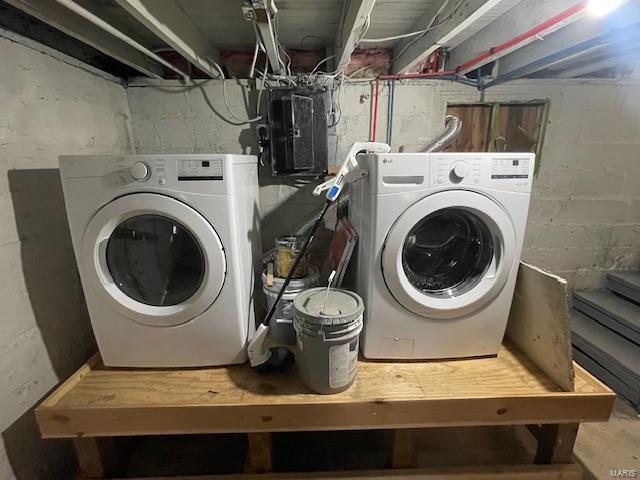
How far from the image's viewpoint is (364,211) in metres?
1.24

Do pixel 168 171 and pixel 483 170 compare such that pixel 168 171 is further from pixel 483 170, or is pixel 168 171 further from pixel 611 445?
pixel 611 445

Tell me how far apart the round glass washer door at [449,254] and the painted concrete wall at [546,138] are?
29.6 inches

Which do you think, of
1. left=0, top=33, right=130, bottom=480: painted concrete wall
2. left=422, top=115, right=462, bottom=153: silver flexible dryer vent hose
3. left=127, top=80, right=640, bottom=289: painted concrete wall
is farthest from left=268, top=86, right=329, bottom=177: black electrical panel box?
left=0, top=33, right=130, bottom=480: painted concrete wall

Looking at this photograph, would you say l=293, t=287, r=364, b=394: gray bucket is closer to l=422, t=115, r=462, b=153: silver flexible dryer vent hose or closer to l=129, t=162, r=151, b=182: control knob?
l=129, t=162, r=151, b=182: control knob

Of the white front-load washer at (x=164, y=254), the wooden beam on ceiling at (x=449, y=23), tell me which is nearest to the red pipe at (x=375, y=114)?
the wooden beam on ceiling at (x=449, y=23)

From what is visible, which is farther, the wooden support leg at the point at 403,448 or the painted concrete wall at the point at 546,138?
the painted concrete wall at the point at 546,138

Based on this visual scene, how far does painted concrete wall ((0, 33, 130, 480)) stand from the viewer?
1062mm

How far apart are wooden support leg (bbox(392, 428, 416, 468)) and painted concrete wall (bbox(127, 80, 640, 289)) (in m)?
1.23

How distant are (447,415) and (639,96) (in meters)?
2.17

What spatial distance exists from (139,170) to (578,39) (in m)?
1.85

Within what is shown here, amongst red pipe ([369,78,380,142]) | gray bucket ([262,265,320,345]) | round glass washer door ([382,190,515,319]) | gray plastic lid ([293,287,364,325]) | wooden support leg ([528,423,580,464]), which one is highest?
red pipe ([369,78,380,142])

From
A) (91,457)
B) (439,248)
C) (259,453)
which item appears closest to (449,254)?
(439,248)

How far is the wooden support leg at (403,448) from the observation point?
112 cm

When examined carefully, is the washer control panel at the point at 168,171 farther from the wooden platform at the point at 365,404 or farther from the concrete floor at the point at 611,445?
the concrete floor at the point at 611,445
